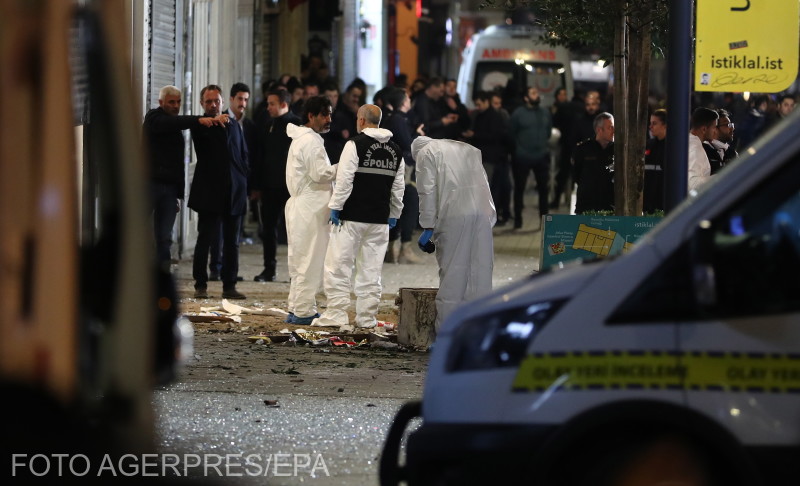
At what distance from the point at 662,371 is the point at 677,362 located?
57 mm

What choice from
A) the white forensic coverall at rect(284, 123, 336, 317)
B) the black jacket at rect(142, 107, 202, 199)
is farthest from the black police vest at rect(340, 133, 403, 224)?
the black jacket at rect(142, 107, 202, 199)

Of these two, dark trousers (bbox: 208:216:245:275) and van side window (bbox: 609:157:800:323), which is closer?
van side window (bbox: 609:157:800:323)

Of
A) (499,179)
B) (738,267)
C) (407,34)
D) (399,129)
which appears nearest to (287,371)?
(738,267)

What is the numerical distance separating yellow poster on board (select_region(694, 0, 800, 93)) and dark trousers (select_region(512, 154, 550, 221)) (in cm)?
1229

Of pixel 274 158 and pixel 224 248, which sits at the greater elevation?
pixel 274 158

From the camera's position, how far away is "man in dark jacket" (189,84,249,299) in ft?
42.5

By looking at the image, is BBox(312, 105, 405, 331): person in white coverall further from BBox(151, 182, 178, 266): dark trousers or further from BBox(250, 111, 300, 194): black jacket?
BBox(250, 111, 300, 194): black jacket

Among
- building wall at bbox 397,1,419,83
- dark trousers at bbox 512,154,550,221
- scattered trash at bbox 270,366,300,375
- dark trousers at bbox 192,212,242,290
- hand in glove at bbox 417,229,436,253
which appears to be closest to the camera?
scattered trash at bbox 270,366,300,375

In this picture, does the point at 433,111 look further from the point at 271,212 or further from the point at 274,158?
the point at 271,212

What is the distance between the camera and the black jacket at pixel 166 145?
12.3 m

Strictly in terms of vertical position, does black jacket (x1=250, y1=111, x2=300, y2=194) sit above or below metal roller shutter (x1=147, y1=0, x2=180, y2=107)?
below

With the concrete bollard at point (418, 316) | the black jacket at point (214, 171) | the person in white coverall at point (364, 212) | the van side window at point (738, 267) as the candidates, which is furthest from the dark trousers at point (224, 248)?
the van side window at point (738, 267)

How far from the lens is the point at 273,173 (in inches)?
559

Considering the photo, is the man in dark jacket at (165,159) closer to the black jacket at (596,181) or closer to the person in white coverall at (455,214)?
the person in white coverall at (455,214)
